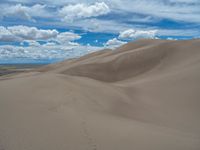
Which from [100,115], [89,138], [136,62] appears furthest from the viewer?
[136,62]

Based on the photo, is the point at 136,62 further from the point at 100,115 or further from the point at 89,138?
the point at 89,138

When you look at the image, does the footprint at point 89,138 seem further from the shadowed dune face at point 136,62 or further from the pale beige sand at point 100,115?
the shadowed dune face at point 136,62

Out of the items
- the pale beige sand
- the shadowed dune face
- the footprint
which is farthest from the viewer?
the shadowed dune face

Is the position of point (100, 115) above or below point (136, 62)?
below

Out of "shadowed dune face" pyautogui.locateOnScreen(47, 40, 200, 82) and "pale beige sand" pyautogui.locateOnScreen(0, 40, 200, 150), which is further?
"shadowed dune face" pyautogui.locateOnScreen(47, 40, 200, 82)

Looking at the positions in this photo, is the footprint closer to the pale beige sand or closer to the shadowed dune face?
the pale beige sand

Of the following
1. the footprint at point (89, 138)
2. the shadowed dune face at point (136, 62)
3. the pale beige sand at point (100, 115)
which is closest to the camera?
the footprint at point (89, 138)

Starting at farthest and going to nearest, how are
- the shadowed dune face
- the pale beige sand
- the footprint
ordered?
the shadowed dune face, the pale beige sand, the footprint

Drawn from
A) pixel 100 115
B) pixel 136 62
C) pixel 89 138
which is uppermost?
pixel 136 62

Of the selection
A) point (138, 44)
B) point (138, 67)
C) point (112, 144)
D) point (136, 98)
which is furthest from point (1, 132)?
point (138, 44)

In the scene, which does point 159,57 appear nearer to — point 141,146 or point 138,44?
point 138,44

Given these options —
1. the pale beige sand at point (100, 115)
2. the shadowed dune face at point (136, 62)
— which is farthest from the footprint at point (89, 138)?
the shadowed dune face at point (136, 62)

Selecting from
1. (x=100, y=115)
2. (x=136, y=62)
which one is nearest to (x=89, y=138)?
(x=100, y=115)

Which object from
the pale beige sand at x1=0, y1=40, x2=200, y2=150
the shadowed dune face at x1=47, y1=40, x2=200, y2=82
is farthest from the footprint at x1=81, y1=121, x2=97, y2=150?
the shadowed dune face at x1=47, y1=40, x2=200, y2=82
